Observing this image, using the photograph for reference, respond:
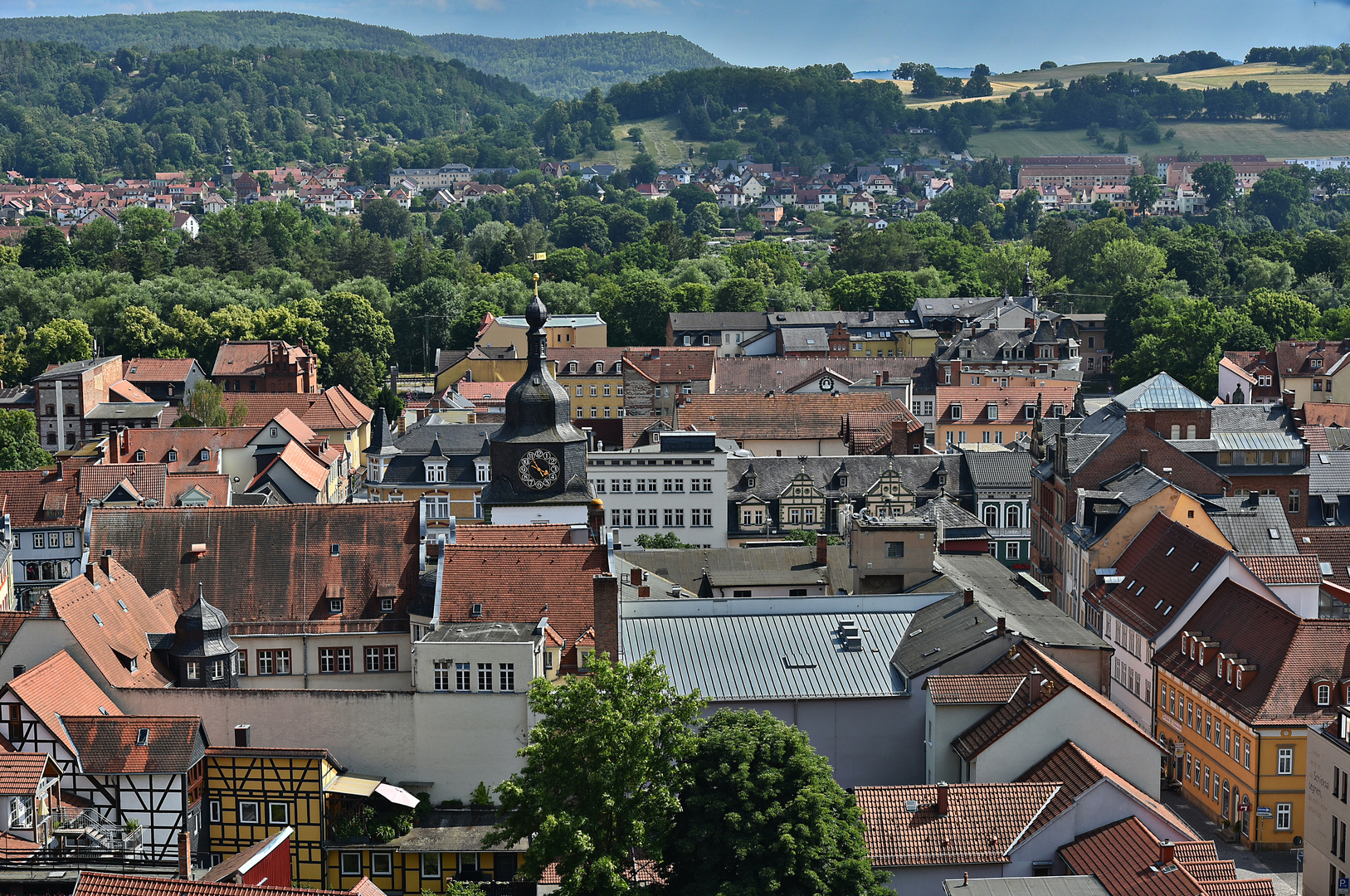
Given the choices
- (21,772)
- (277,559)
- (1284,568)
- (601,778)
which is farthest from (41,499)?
(1284,568)

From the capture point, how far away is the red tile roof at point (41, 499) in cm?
7756

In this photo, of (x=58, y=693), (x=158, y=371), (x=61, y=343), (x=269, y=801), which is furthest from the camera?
(x=61, y=343)

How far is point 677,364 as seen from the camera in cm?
12700

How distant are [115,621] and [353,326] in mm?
105731

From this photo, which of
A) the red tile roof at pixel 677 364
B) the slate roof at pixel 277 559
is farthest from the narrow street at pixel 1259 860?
the red tile roof at pixel 677 364

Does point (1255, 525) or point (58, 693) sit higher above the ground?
point (58, 693)

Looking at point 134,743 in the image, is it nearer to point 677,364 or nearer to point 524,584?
point 524,584

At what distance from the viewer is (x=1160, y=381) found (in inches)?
3602

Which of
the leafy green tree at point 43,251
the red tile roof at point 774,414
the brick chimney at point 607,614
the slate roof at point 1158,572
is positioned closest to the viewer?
the brick chimney at point 607,614

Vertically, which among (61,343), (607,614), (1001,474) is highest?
(607,614)

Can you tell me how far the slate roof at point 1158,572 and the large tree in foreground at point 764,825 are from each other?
2524cm

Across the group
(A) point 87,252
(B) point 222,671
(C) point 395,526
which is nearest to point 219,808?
(B) point 222,671

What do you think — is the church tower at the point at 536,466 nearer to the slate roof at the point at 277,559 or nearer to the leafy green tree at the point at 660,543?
the slate roof at the point at 277,559

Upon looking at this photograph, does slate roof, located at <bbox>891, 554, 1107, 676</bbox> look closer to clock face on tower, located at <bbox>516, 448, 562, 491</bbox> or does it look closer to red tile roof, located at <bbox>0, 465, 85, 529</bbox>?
clock face on tower, located at <bbox>516, 448, 562, 491</bbox>
